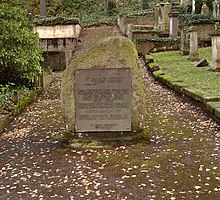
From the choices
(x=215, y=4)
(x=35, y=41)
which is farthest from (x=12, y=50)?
(x=215, y=4)

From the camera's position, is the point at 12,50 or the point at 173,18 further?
the point at 173,18

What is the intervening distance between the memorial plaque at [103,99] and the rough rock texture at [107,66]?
0.42 feet

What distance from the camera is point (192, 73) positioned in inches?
551

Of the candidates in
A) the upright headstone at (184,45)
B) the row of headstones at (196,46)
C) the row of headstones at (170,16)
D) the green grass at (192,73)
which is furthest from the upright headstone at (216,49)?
the row of headstones at (170,16)

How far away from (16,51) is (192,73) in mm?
5967

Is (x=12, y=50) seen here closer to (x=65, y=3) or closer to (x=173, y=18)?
(x=173, y=18)

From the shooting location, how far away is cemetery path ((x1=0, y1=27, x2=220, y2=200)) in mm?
4715

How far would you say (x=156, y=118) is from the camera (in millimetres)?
8477

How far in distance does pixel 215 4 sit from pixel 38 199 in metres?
22.9

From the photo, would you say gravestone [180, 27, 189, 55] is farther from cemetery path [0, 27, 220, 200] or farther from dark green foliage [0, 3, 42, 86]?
cemetery path [0, 27, 220, 200]

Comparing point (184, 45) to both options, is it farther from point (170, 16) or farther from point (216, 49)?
point (216, 49)

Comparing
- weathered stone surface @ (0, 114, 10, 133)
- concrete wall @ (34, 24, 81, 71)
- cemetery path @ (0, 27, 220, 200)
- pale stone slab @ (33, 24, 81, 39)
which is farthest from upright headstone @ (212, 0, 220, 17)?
weathered stone surface @ (0, 114, 10, 133)

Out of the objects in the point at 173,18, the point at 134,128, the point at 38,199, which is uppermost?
the point at 173,18

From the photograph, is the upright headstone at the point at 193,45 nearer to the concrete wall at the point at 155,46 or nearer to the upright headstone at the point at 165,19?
the concrete wall at the point at 155,46
